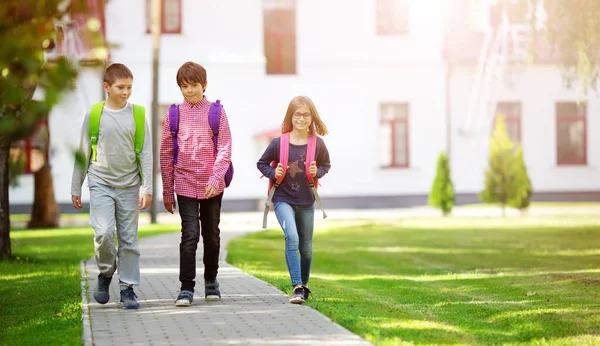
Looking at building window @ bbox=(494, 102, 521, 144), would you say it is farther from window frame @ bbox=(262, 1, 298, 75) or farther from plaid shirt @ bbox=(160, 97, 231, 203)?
plaid shirt @ bbox=(160, 97, 231, 203)

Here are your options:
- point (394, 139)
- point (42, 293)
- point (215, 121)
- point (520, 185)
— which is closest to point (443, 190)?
point (520, 185)

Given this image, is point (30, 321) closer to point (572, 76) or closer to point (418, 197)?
point (572, 76)

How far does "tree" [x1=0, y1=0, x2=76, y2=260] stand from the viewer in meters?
4.05

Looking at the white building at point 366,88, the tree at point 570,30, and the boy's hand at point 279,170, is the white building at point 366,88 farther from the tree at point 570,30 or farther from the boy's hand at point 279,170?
the boy's hand at point 279,170

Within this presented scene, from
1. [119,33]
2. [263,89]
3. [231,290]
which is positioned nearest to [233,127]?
[263,89]

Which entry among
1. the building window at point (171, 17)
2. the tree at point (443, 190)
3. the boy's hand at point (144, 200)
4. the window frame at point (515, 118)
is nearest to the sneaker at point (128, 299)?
the boy's hand at point (144, 200)

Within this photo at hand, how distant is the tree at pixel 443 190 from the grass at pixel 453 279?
4.55m

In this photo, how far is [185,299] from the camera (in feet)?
29.4

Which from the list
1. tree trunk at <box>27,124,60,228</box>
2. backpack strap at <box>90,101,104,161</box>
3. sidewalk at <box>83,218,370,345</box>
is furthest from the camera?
tree trunk at <box>27,124,60,228</box>

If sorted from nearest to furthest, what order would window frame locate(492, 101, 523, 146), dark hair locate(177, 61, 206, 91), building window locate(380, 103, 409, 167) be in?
dark hair locate(177, 61, 206, 91) → building window locate(380, 103, 409, 167) → window frame locate(492, 101, 523, 146)

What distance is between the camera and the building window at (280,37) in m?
33.7

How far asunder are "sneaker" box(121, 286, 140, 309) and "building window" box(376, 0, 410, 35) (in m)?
25.5

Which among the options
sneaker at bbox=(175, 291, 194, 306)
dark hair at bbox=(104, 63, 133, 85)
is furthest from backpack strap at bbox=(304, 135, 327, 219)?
dark hair at bbox=(104, 63, 133, 85)

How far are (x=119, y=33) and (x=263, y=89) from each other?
449 centimetres
